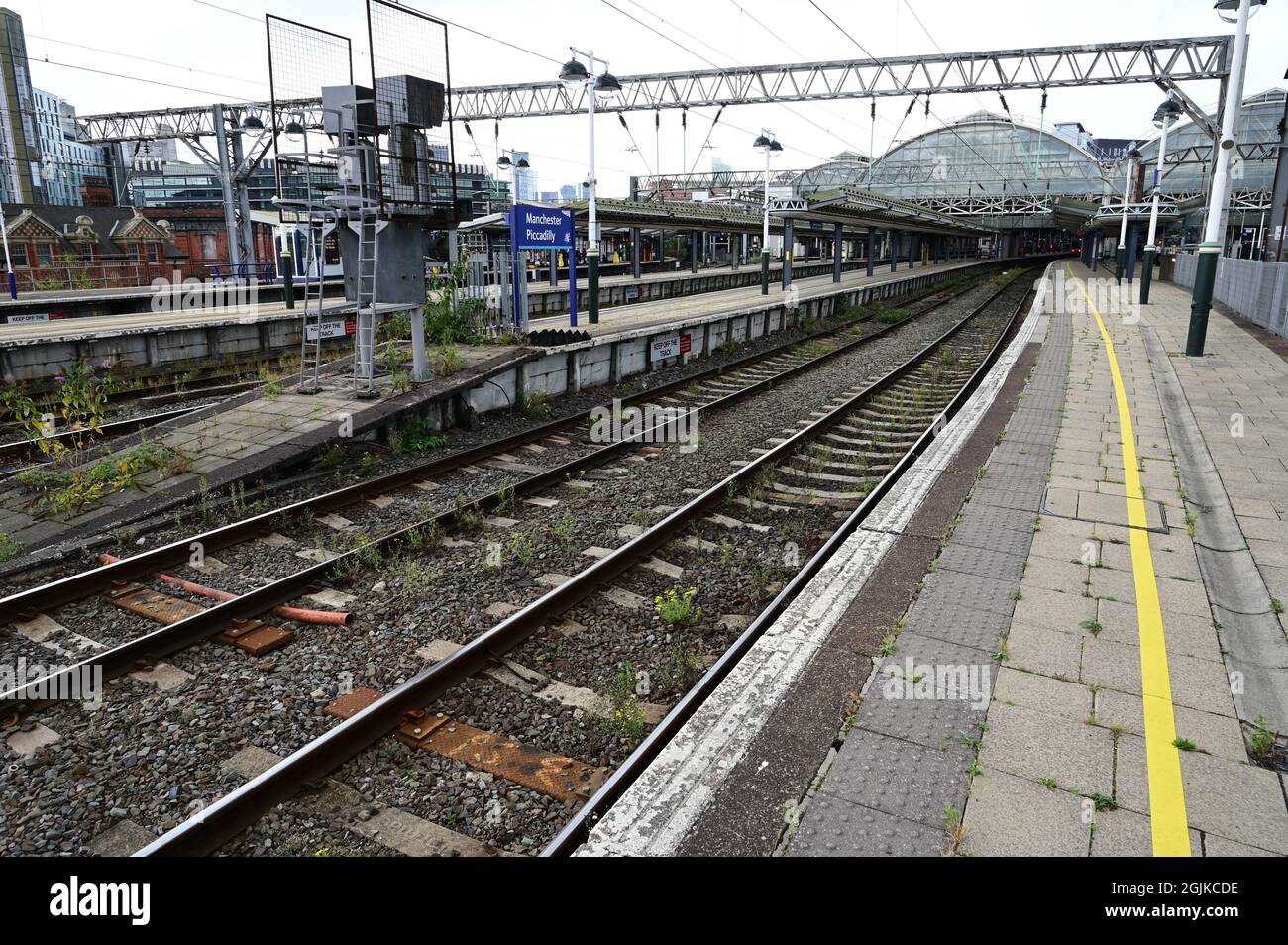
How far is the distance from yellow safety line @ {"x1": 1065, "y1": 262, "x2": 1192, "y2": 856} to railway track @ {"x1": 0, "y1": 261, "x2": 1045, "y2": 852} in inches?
82.1

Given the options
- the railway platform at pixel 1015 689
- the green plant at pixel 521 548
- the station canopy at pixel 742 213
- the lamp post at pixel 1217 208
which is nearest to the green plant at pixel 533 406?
the green plant at pixel 521 548

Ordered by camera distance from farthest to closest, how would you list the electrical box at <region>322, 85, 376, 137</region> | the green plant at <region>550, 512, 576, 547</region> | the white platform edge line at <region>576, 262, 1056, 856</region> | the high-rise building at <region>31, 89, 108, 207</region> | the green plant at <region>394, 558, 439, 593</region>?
1. the high-rise building at <region>31, 89, 108, 207</region>
2. the electrical box at <region>322, 85, 376, 137</region>
3. the green plant at <region>550, 512, 576, 547</region>
4. the green plant at <region>394, 558, 439, 593</region>
5. the white platform edge line at <region>576, 262, 1056, 856</region>

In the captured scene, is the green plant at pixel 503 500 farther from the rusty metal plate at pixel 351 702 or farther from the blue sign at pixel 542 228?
the blue sign at pixel 542 228

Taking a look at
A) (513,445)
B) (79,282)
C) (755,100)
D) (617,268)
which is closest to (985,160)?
(617,268)

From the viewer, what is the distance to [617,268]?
4519 cm

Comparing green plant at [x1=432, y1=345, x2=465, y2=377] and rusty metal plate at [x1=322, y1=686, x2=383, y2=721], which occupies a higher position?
green plant at [x1=432, y1=345, x2=465, y2=377]

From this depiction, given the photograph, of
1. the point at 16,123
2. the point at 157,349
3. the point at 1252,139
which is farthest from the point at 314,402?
the point at 16,123

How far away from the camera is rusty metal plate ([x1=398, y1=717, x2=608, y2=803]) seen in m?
3.88

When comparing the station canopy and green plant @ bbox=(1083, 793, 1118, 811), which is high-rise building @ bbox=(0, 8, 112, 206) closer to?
the station canopy

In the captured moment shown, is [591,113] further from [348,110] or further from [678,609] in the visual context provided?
[678,609]

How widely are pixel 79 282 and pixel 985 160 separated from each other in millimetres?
68858

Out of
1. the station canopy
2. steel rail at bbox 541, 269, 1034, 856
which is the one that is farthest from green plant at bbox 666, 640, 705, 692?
the station canopy

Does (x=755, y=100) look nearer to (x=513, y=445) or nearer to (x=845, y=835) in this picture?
(x=513, y=445)
